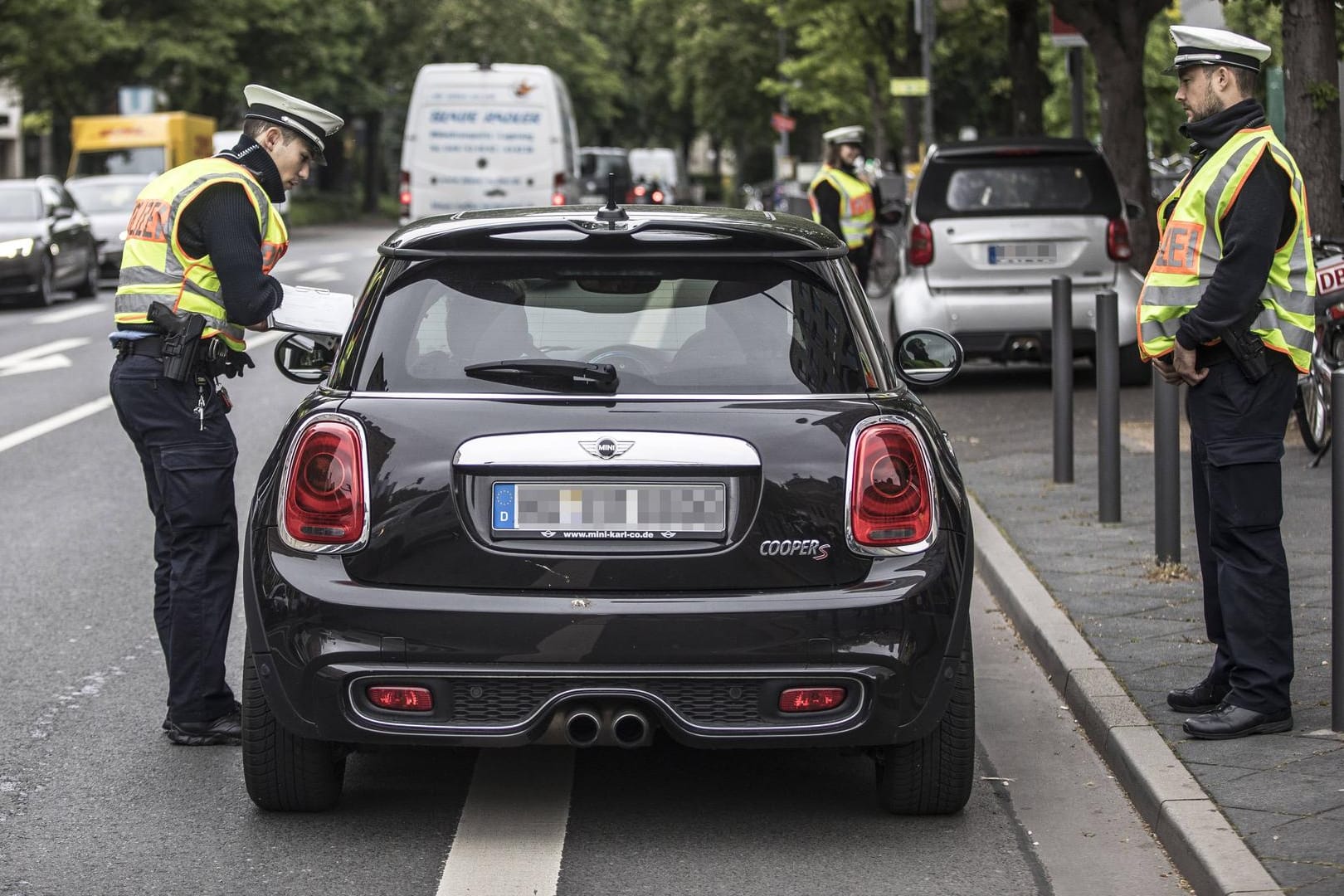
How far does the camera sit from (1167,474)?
786cm

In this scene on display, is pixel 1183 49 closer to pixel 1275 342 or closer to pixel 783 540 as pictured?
pixel 1275 342

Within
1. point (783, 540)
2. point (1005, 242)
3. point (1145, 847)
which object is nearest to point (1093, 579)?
point (1145, 847)

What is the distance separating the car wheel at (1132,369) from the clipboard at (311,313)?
9.70 metres

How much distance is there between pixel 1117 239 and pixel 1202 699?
29.4 feet

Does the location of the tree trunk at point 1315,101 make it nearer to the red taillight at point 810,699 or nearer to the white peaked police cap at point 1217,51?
the white peaked police cap at point 1217,51

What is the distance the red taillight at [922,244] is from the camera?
1466 centimetres

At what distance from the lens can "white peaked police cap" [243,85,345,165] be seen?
19.5ft

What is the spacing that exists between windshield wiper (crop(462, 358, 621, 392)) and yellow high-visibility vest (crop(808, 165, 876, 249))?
11.6m

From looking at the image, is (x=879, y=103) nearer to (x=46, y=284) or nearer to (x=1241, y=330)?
(x=46, y=284)

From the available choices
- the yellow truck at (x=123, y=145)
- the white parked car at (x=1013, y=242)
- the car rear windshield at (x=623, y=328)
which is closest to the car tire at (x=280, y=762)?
the car rear windshield at (x=623, y=328)

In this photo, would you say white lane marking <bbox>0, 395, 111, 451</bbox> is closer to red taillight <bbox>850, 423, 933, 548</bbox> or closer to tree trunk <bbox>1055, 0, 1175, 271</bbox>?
tree trunk <bbox>1055, 0, 1175, 271</bbox>

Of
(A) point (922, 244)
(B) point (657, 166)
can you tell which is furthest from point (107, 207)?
(B) point (657, 166)

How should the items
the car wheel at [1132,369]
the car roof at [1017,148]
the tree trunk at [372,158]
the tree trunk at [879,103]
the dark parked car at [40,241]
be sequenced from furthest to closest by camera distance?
1. the tree trunk at [372,158]
2. the tree trunk at [879,103]
3. the dark parked car at [40,241]
4. the car wheel at [1132,369]
5. the car roof at [1017,148]

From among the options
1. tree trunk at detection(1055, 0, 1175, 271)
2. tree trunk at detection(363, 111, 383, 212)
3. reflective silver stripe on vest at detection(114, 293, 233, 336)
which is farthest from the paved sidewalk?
tree trunk at detection(363, 111, 383, 212)
